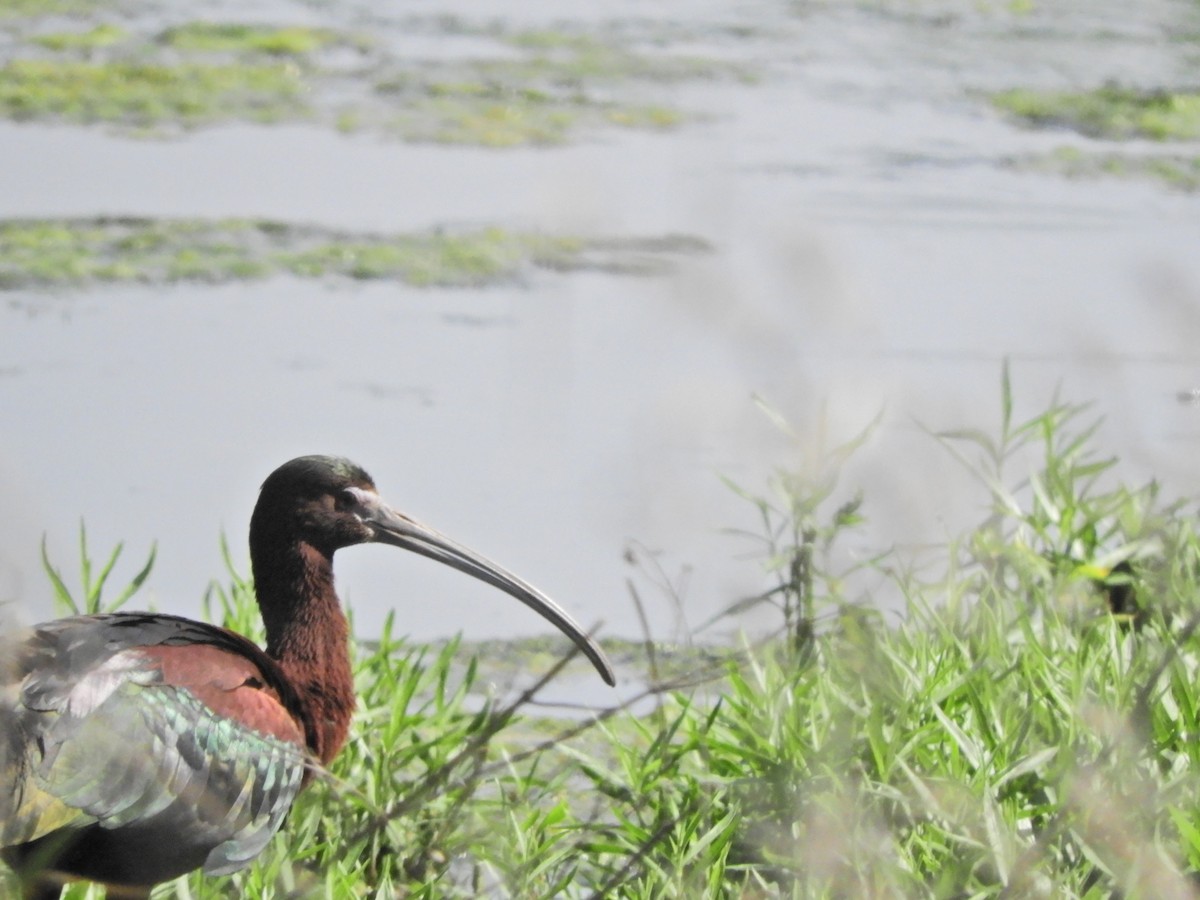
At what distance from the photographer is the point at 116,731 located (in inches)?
114

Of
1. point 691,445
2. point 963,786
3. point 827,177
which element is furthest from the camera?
point 827,177

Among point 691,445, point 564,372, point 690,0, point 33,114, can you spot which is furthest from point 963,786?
point 690,0

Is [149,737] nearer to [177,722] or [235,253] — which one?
[177,722]

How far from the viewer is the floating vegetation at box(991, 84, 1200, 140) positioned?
8969mm

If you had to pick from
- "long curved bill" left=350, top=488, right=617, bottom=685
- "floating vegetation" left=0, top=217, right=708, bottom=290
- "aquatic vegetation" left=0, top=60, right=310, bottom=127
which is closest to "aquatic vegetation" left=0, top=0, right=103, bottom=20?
"aquatic vegetation" left=0, top=60, right=310, bottom=127

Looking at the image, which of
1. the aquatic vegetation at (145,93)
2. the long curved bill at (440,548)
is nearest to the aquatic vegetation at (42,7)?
the aquatic vegetation at (145,93)

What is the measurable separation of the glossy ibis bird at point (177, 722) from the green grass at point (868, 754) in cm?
16

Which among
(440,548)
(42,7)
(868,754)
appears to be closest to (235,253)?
(42,7)

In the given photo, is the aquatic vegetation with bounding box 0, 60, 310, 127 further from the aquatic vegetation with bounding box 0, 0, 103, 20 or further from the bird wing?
the bird wing

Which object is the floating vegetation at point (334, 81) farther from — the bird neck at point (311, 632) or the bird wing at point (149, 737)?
the bird wing at point (149, 737)

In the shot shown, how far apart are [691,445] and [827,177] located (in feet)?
17.1

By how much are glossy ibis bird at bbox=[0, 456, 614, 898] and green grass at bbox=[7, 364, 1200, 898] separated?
0.16m

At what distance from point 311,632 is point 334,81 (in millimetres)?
6104

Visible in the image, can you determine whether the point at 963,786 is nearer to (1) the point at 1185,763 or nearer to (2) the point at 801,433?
(1) the point at 1185,763
